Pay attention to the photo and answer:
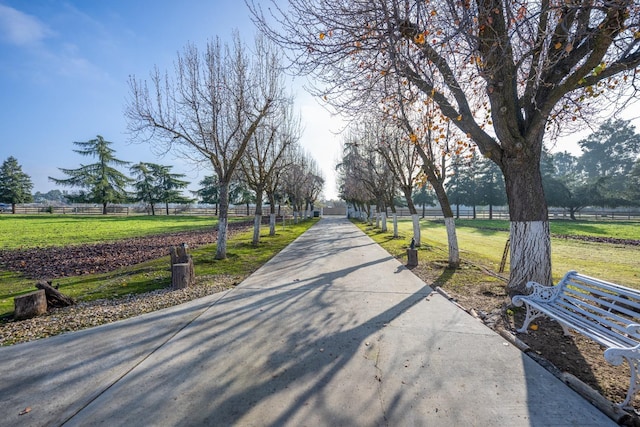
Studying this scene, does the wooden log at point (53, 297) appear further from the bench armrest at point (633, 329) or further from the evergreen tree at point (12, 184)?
the evergreen tree at point (12, 184)

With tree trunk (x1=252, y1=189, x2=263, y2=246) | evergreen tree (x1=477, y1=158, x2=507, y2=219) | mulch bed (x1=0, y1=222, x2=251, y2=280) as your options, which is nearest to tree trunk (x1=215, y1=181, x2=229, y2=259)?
mulch bed (x1=0, y1=222, x2=251, y2=280)

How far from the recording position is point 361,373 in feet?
9.43

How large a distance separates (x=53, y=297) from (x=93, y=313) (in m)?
0.95

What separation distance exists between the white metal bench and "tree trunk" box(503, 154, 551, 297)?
85cm

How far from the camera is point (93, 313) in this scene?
4.57 metres

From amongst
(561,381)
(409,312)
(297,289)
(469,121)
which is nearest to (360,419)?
(561,381)

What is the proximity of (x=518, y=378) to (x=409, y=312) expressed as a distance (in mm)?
1903

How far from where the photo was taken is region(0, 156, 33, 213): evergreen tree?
43.4 metres

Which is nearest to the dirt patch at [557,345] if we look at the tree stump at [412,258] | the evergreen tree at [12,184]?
the tree stump at [412,258]

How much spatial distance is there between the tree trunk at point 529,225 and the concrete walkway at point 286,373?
1559mm

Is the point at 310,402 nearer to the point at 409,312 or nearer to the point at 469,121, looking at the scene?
the point at 409,312

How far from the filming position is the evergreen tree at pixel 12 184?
43406mm

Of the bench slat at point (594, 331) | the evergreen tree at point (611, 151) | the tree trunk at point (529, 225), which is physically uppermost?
the evergreen tree at point (611, 151)

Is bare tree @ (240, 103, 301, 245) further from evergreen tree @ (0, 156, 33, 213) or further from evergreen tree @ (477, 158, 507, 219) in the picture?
evergreen tree @ (0, 156, 33, 213)
